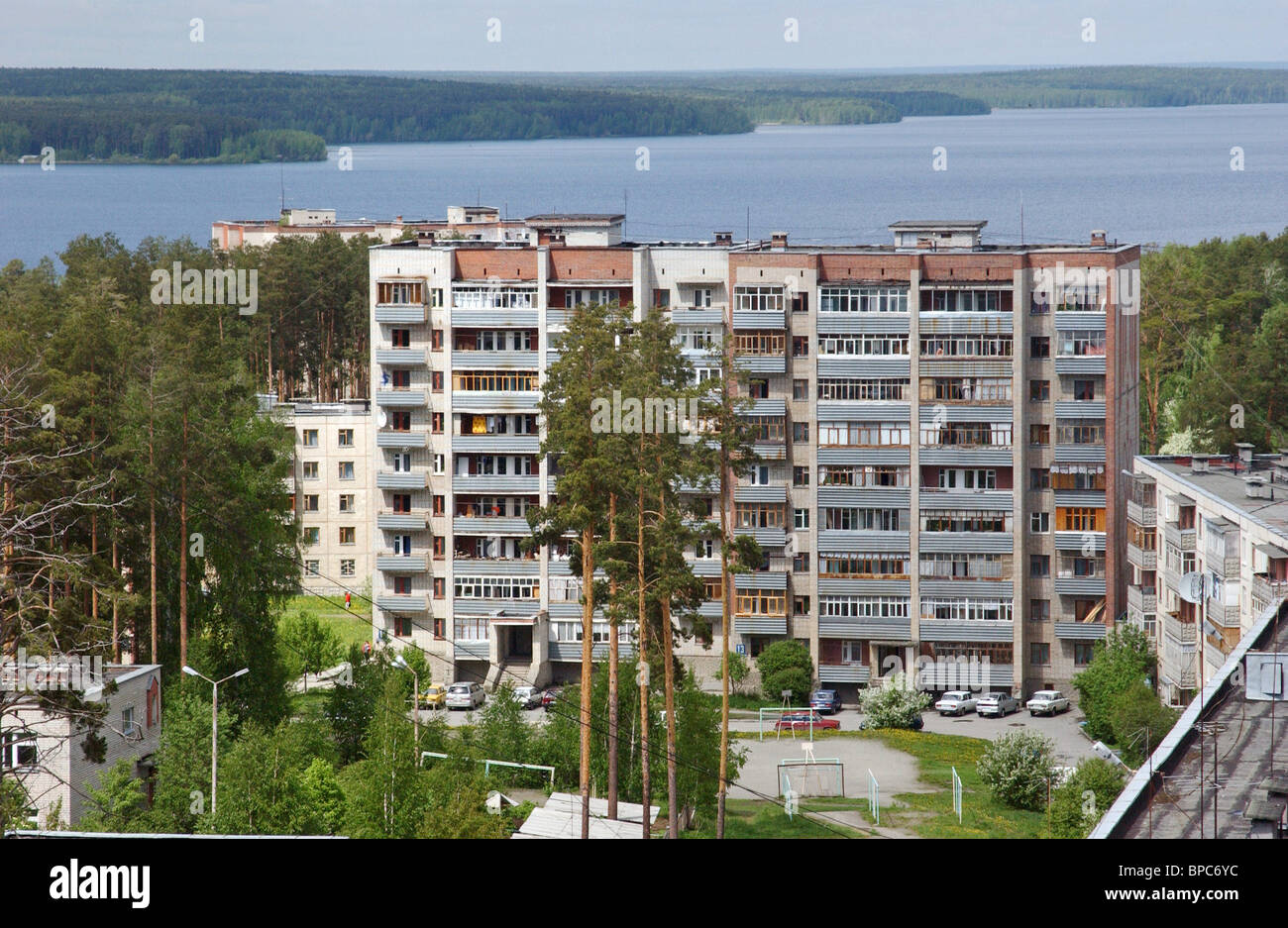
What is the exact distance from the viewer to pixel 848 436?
4784cm

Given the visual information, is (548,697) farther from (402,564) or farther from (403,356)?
(403,356)

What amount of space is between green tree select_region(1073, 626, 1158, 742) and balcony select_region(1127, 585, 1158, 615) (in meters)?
0.59

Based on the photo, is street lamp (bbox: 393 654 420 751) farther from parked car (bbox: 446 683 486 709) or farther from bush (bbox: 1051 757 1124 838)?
bush (bbox: 1051 757 1124 838)

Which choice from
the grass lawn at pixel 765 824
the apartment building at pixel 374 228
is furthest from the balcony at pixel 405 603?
the apartment building at pixel 374 228

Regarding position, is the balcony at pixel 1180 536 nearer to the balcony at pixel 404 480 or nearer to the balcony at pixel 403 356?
the balcony at pixel 404 480

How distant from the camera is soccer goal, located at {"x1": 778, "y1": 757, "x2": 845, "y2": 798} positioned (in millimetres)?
37531

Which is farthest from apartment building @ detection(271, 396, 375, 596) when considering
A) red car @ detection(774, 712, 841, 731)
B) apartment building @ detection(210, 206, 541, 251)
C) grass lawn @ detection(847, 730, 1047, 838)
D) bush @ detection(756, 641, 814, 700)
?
grass lawn @ detection(847, 730, 1047, 838)

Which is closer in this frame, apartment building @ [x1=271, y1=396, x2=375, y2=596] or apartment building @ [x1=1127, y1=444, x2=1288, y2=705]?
apartment building @ [x1=1127, y1=444, x2=1288, y2=705]

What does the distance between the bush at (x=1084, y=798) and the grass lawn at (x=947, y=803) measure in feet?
2.13

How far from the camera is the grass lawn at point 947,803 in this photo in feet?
112

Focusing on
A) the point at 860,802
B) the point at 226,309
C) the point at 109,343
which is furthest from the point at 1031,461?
the point at 226,309
